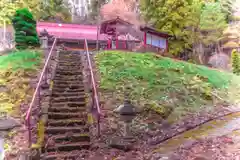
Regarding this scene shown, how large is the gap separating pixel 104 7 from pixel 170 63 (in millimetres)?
25232

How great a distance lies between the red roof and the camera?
21.3 metres

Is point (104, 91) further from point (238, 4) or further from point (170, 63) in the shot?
point (238, 4)

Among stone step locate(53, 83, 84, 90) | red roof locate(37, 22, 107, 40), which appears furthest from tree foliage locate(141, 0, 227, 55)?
stone step locate(53, 83, 84, 90)

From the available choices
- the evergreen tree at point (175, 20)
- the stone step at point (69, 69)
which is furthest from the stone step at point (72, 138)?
the evergreen tree at point (175, 20)

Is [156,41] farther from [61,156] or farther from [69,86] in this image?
[61,156]

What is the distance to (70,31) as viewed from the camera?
2244 cm

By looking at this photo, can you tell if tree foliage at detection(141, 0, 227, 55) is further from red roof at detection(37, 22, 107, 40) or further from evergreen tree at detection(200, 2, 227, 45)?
red roof at detection(37, 22, 107, 40)

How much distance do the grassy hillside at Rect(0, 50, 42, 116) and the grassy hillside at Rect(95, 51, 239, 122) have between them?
2704mm

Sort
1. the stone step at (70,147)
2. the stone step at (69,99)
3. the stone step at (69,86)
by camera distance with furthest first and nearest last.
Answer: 1. the stone step at (69,86)
2. the stone step at (69,99)
3. the stone step at (70,147)

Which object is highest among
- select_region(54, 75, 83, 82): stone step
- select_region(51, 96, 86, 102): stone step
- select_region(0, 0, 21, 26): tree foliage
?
select_region(0, 0, 21, 26): tree foliage

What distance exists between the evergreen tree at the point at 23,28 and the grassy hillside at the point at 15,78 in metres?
2.06

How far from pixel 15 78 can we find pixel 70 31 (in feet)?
47.5

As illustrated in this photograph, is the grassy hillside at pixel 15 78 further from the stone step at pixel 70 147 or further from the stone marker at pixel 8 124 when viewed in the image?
the stone step at pixel 70 147

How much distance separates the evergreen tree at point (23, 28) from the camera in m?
12.8
